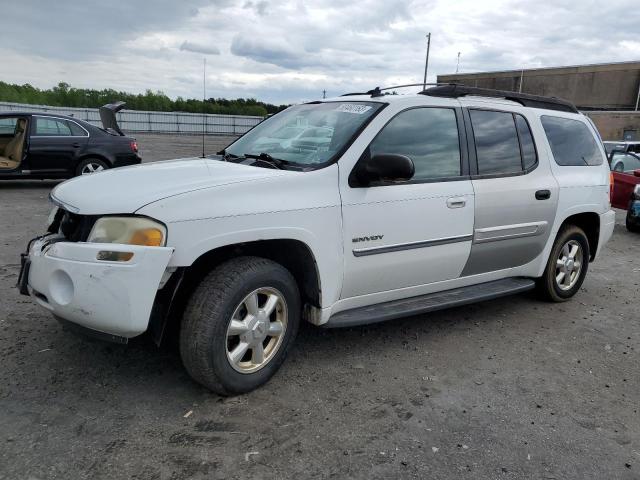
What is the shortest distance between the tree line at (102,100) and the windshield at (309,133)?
50505 mm

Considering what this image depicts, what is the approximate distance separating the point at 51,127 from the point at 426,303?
9171 mm

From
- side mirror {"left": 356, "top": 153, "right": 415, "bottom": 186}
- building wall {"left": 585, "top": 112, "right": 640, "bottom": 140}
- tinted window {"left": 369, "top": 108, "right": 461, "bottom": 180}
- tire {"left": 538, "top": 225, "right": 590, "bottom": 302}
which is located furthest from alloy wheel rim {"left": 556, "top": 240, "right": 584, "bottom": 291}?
building wall {"left": 585, "top": 112, "right": 640, "bottom": 140}

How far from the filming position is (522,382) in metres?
3.51

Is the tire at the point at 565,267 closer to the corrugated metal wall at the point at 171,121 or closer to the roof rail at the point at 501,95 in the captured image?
the roof rail at the point at 501,95

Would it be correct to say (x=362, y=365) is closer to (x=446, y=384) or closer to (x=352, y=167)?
(x=446, y=384)

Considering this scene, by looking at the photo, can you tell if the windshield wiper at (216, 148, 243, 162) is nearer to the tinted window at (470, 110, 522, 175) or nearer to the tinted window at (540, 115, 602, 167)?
the tinted window at (470, 110, 522, 175)

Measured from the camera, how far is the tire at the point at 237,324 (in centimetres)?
289

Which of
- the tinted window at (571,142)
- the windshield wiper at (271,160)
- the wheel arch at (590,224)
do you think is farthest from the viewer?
the wheel arch at (590,224)

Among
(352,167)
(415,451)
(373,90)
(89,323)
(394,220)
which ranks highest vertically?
(373,90)

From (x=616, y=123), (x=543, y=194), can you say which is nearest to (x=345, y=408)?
(x=543, y=194)

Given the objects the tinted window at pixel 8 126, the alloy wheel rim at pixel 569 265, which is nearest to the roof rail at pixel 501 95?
the alloy wheel rim at pixel 569 265

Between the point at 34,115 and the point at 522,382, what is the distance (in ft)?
32.9

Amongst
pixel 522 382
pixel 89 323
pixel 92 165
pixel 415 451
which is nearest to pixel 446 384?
pixel 522 382

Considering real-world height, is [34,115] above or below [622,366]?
above
